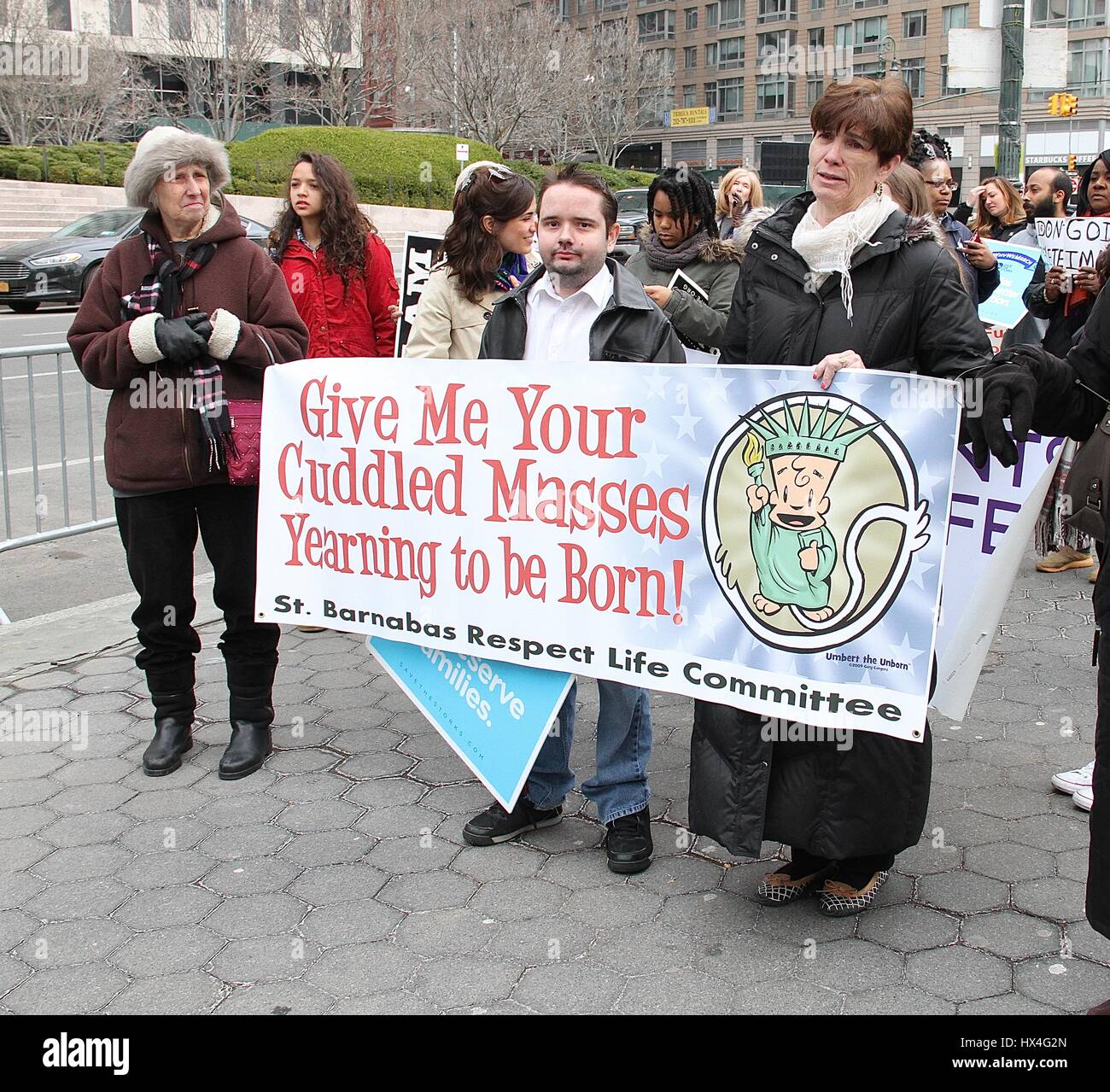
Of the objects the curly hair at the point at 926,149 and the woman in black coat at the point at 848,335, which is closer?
the woman in black coat at the point at 848,335

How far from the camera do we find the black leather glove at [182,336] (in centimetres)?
393

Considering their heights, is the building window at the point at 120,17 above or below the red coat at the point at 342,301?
above

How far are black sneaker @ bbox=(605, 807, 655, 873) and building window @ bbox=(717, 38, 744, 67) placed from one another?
7946 cm

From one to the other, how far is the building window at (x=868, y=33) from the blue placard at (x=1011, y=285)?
6652cm

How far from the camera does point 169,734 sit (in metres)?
4.37

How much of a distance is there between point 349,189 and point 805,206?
278 cm

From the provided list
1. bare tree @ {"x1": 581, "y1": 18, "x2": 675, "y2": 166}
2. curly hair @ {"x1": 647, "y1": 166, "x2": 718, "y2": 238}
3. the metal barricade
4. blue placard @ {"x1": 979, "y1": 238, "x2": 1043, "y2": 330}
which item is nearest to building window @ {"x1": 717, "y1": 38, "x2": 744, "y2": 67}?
bare tree @ {"x1": 581, "y1": 18, "x2": 675, "y2": 166}

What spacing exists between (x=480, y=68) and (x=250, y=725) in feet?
137

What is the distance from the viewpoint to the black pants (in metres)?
4.21

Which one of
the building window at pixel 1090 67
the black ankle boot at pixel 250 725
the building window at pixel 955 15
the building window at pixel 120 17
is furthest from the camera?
the building window at pixel 955 15

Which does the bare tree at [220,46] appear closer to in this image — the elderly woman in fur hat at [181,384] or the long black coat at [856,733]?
the elderly woman in fur hat at [181,384]

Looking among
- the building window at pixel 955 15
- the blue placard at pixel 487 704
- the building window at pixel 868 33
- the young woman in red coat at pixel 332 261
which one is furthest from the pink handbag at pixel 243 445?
the building window at pixel 868 33

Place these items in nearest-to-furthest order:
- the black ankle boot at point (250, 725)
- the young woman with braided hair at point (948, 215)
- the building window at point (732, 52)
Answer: the black ankle boot at point (250, 725) → the young woman with braided hair at point (948, 215) → the building window at point (732, 52)

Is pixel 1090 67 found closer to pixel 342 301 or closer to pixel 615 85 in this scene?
pixel 615 85
